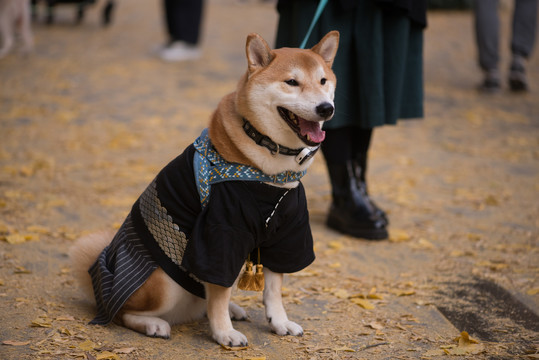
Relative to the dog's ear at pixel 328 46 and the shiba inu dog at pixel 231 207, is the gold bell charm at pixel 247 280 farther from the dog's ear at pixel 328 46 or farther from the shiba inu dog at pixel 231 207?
the dog's ear at pixel 328 46

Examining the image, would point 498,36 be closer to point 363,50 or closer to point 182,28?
point 182,28

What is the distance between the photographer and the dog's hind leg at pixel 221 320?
2.46 meters

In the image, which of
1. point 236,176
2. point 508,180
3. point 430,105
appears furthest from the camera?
point 430,105

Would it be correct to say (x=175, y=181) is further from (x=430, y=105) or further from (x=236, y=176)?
(x=430, y=105)

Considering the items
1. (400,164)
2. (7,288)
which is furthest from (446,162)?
(7,288)

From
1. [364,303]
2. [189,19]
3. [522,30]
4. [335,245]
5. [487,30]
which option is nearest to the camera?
[364,303]

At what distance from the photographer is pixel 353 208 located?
3963mm

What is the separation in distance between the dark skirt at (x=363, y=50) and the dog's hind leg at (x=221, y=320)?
1538mm

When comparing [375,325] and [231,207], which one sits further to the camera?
[375,325]

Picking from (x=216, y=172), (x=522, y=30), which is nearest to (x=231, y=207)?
(x=216, y=172)

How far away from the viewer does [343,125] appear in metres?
3.76

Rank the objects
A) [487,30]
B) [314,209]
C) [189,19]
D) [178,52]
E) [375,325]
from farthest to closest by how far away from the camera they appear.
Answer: [178,52]
[189,19]
[487,30]
[314,209]
[375,325]

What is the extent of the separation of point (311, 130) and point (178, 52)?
722 cm

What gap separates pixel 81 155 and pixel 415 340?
3962 millimetres
